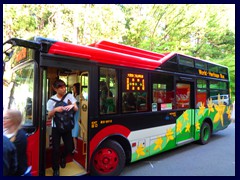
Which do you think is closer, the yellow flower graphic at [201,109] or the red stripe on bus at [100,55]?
the red stripe on bus at [100,55]

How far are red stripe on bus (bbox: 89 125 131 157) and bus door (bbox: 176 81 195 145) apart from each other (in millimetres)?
1971

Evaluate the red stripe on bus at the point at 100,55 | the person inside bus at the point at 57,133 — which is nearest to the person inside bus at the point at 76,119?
the person inside bus at the point at 57,133

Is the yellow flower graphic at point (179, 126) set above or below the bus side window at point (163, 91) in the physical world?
below

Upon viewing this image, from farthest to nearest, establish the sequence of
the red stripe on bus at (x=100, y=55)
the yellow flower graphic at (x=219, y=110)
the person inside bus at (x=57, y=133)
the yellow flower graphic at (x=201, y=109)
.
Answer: the yellow flower graphic at (x=219, y=110) → the yellow flower graphic at (x=201, y=109) → the person inside bus at (x=57, y=133) → the red stripe on bus at (x=100, y=55)

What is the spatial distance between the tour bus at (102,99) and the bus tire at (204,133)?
85 cm

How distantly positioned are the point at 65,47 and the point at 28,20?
295 inches

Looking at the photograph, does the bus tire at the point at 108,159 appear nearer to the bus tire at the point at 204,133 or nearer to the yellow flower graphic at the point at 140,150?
the yellow flower graphic at the point at 140,150

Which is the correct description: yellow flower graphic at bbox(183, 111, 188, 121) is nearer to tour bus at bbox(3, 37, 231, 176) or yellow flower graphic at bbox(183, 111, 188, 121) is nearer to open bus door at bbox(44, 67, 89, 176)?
tour bus at bbox(3, 37, 231, 176)

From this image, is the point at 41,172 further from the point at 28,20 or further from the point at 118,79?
the point at 28,20

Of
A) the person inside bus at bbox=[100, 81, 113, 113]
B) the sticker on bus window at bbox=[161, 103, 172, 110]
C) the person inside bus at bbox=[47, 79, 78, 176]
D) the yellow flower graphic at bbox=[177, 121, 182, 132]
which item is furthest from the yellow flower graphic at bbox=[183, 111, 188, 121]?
the person inside bus at bbox=[47, 79, 78, 176]

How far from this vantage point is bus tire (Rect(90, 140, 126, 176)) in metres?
4.11

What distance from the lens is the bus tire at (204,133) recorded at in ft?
22.4

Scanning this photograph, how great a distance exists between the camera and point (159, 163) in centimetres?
512

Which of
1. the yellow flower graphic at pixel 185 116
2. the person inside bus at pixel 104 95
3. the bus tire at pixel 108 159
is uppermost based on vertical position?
the person inside bus at pixel 104 95
